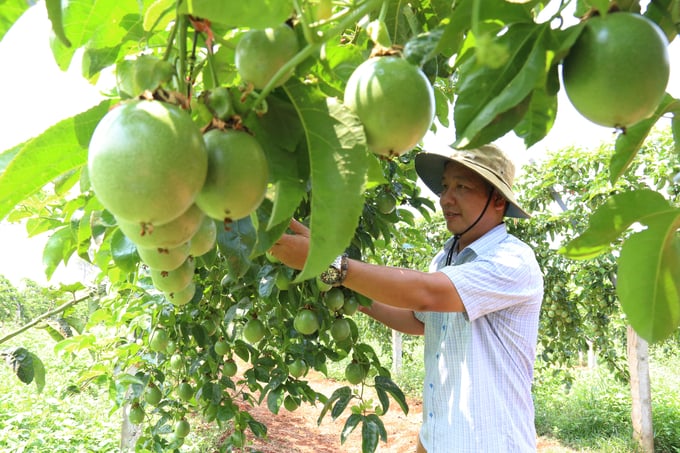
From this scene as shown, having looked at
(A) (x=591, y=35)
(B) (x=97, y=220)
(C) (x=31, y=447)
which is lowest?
(C) (x=31, y=447)

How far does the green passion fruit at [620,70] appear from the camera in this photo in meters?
0.57

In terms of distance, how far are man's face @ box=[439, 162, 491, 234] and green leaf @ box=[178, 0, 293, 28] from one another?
182 cm

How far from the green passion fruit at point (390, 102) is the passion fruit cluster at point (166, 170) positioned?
0.48 feet

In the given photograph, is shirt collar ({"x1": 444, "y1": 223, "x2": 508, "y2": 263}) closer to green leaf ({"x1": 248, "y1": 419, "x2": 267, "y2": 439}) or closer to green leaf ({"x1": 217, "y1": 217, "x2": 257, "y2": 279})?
green leaf ({"x1": 217, "y1": 217, "x2": 257, "y2": 279})

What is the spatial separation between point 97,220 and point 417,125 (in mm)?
622

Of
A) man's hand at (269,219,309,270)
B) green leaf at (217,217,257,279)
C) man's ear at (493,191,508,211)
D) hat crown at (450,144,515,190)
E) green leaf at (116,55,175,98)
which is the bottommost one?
green leaf at (217,217,257,279)

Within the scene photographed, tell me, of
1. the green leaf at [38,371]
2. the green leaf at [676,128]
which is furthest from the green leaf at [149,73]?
the green leaf at [38,371]

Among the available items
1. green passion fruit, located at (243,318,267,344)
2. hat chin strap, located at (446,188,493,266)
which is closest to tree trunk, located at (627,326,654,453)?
hat chin strap, located at (446,188,493,266)

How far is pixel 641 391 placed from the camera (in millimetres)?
6316

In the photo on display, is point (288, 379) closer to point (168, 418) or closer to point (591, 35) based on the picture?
point (168, 418)

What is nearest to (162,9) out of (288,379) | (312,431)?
(288,379)

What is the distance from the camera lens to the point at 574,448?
24.9 feet

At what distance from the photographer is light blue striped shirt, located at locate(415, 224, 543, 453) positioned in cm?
205

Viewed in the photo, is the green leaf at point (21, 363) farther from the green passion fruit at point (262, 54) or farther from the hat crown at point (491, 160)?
the hat crown at point (491, 160)
